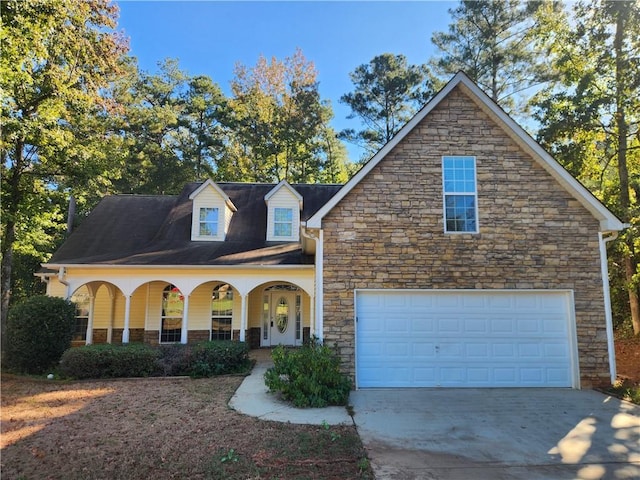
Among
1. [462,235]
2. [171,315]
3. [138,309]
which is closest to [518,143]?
[462,235]

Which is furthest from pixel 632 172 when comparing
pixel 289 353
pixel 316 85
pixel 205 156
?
pixel 205 156

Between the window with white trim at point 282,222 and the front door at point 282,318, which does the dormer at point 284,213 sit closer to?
the window with white trim at point 282,222

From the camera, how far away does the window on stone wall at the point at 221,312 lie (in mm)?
14898

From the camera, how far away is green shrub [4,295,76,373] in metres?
10.3

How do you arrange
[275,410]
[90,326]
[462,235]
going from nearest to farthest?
[275,410] < [462,235] < [90,326]

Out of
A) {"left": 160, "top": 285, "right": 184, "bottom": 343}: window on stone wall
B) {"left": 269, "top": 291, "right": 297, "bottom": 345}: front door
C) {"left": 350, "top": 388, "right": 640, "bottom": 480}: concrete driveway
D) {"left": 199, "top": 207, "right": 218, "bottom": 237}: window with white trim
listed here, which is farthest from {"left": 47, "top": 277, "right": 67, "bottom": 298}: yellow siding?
{"left": 350, "top": 388, "right": 640, "bottom": 480}: concrete driveway

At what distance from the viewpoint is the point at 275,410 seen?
7.27 meters

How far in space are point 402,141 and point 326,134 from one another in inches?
790

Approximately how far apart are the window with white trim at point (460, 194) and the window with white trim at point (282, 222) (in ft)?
24.7

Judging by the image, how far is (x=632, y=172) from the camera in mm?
16672

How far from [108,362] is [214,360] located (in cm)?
265

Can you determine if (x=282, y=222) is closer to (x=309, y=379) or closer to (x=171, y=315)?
(x=171, y=315)

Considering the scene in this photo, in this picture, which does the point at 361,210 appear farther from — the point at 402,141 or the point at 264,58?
the point at 264,58

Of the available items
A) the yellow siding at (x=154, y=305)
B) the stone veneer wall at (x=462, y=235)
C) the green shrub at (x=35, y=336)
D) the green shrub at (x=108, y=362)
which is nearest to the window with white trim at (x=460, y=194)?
the stone veneer wall at (x=462, y=235)
